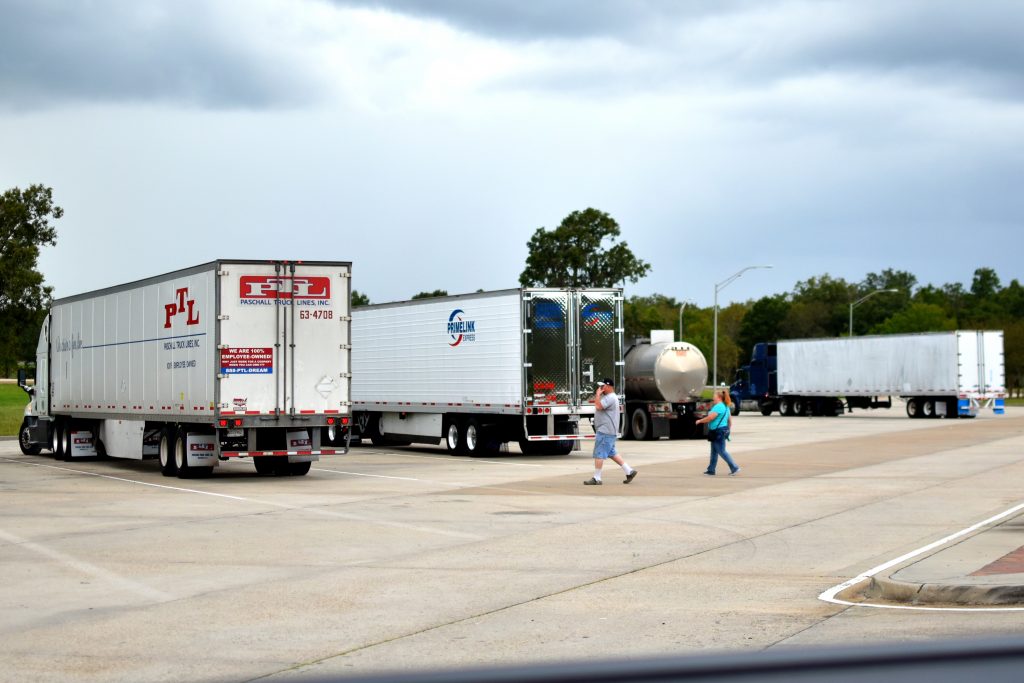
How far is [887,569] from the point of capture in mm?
11766

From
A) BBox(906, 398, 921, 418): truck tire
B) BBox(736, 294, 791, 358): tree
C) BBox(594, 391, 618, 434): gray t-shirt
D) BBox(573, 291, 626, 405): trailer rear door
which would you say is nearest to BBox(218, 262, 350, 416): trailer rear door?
BBox(594, 391, 618, 434): gray t-shirt

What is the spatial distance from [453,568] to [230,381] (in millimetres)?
11514

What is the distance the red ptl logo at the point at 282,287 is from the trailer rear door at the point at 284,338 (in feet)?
0.06

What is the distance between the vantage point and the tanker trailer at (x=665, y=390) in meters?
39.8

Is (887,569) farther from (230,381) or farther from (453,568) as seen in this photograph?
(230,381)

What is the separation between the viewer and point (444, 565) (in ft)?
41.0

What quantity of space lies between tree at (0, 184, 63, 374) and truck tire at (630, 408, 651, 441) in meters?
32.4

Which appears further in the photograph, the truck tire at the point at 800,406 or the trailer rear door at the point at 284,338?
the truck tire at the point at 800,406

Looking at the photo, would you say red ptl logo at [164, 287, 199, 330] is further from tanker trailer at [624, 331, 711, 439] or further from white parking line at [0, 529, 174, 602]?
tanker trailer at [624, 331, 711, 439]

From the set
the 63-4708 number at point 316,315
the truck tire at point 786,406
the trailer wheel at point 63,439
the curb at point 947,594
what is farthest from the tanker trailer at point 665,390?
the curb at point 947,594

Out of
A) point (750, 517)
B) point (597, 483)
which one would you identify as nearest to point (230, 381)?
point (597, 483)

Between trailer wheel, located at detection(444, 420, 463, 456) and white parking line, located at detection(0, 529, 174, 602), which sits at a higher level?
trailer wheel, located at detection(444, 420, 463, 456)

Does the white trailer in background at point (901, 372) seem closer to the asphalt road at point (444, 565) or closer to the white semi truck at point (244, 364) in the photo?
the asphalt road at point (444, 565)

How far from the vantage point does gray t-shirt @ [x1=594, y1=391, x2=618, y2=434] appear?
22.2 metres
